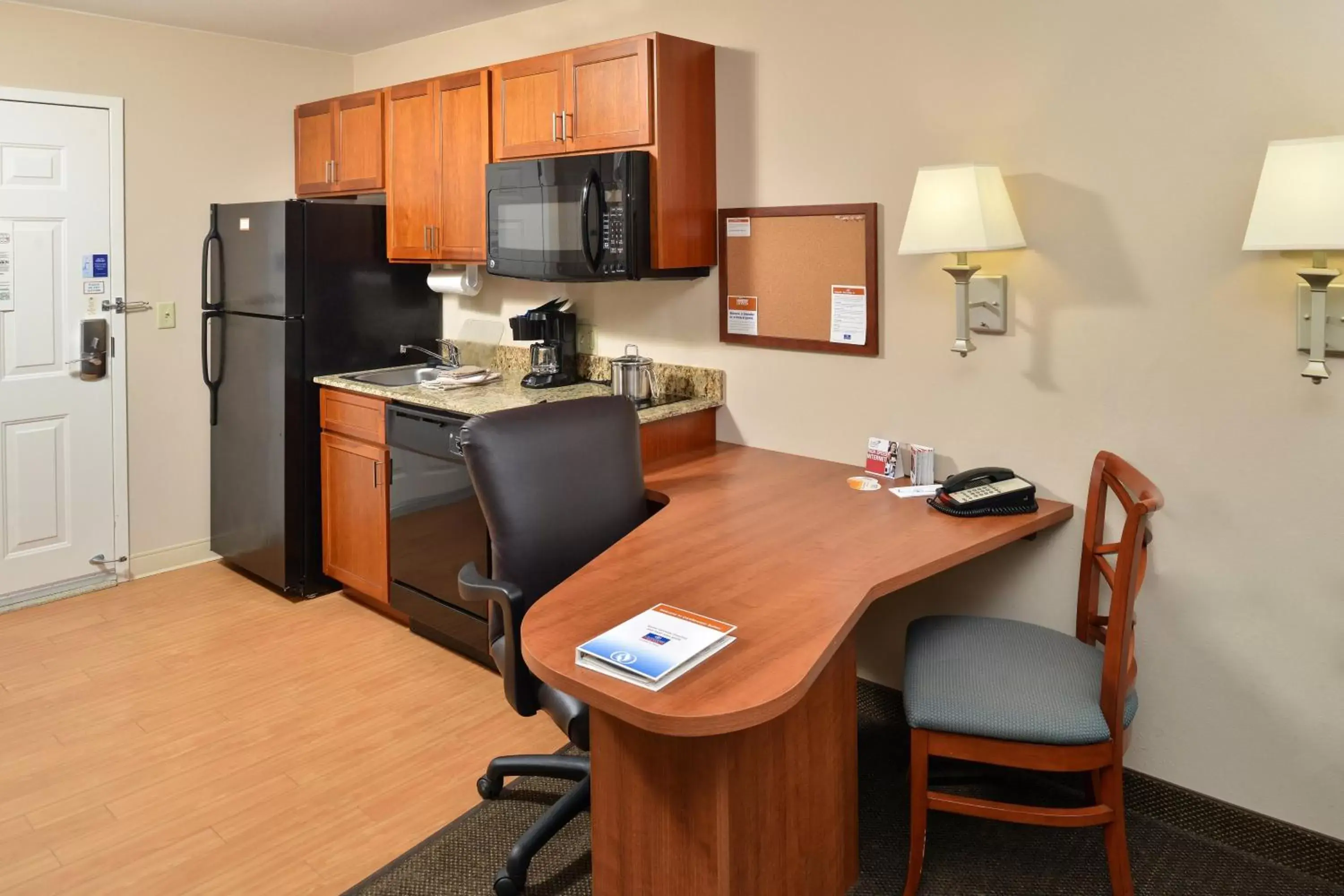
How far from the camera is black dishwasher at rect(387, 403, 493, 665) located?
10.3 ft

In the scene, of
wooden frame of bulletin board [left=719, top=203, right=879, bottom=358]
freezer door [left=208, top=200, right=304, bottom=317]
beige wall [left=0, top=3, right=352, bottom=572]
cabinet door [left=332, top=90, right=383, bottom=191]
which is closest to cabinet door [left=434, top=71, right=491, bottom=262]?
cabinet door [left=332, top=90, right=383, bottom=191]

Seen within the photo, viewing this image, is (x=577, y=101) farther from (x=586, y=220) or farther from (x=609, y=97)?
(x=586, y=220)

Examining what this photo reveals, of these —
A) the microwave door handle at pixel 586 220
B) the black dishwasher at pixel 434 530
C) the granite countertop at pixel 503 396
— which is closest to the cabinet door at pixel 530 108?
the microwave door handle at pixel 586 220

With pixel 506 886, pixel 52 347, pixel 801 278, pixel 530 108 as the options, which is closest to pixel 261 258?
pixel 52 347

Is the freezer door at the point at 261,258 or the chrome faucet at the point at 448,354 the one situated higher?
the freezer door at the point at 261,258

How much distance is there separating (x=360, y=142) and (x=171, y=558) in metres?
1.98

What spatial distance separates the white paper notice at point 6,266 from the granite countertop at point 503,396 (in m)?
1.23

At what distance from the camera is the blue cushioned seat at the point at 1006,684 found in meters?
1.91

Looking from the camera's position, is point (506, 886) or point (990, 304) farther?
point (990, 304)

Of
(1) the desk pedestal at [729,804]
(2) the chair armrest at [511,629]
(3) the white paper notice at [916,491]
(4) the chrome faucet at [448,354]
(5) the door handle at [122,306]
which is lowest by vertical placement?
(1) the desk pedestal at [729,804]

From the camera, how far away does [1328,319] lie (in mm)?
2012

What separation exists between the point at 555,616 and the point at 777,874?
2.22 feet

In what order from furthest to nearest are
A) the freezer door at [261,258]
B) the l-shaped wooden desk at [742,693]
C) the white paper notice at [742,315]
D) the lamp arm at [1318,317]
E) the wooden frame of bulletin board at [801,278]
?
the freezer door at [261,258]
the white paper notice at [742,315]
the wooden frame of bulletin board at [801,278]
the lamp arm at [1318,317]
the l-shaped wooden desk at [742,693]

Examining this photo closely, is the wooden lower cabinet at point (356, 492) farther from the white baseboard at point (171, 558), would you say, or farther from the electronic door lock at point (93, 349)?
the electronic door lock at point (93, 349)
